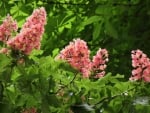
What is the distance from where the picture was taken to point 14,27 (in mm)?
2641

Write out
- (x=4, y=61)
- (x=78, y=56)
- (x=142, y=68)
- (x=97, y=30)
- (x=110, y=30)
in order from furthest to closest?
(x=97, y=30), (x=110, y=30), (x=142, y=68), (x=78, y=56), (x=4, y=61)

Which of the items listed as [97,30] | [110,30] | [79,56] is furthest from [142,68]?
[97,30]

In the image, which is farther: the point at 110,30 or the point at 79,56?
the point at 110,30

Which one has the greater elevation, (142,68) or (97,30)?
(97,30)

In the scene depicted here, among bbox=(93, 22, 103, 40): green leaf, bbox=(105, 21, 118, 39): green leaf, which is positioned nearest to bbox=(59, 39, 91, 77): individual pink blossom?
bbox=(105, 21, 118, 39): green leaf

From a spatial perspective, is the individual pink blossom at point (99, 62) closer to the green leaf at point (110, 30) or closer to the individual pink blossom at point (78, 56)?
the individual pink blossom at point (78, 56)

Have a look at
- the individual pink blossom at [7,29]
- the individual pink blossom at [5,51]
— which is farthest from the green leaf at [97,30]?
the individual pink blossom at [5,51]

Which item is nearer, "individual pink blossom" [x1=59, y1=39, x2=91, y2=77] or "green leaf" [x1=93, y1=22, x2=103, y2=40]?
"individual pink blossom" [x1=59, y1=39, x2=91, y2=77]

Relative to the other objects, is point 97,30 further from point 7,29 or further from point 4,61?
point 4,61

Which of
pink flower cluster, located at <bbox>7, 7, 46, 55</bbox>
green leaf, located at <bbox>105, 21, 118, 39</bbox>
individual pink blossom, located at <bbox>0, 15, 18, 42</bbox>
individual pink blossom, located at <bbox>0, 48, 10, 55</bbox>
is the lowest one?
individual pink blossom, located at <bbox>0, 48, 10, 55</bbox>

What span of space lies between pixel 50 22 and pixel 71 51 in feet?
7.65

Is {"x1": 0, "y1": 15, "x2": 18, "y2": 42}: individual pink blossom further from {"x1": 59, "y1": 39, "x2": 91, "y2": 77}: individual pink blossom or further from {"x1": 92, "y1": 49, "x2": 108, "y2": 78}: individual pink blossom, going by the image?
{"x1": 92, "y1": 49, "x2": 108, "y2": 78}: individual pink blossom

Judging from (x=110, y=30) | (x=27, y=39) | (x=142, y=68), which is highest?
(x=110, y=30)

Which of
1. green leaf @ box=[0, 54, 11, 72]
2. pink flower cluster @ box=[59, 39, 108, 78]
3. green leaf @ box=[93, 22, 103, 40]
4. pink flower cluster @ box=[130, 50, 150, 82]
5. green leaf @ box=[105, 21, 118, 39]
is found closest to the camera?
green leaf @ box=[0, 54, 11, 72]
